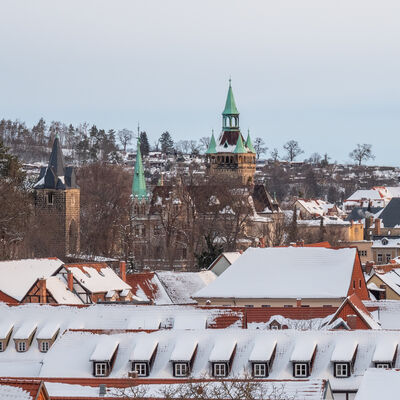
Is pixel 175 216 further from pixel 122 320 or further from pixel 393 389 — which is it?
pixel 393 389

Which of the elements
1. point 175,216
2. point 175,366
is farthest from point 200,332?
point 175,216

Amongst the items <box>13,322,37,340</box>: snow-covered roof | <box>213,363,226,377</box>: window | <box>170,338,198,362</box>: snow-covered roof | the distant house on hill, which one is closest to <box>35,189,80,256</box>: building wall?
the distant house on hill

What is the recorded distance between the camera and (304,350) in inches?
1973

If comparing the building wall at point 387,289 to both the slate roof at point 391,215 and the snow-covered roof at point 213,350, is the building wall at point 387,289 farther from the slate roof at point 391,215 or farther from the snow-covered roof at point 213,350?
the slate roof at point 391,215

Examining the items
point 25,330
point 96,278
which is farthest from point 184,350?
point 96,278

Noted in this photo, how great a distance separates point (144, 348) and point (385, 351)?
7.80m

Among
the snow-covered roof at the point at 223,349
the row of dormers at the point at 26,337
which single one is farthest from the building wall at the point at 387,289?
the snow-covered roof at the point at 223,349

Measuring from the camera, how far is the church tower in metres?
189

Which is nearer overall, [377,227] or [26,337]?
[26,337]

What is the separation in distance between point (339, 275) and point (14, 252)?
4217 centimetres

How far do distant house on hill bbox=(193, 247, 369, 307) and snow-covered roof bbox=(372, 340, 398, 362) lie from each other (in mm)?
20299

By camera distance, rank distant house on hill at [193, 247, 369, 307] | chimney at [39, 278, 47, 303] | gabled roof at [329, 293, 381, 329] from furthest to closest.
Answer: distant house on hill at [193, 247, 369, 307], chimney at [39, 278, 47, 303], gabled roof at [329, 293, 381, 329]

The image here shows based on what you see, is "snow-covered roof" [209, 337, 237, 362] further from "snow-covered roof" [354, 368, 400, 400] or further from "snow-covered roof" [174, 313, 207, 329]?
"snow-covered roof" [354, 368, 400, 400]

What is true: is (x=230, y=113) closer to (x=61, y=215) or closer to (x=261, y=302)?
(x=61, y=215)
